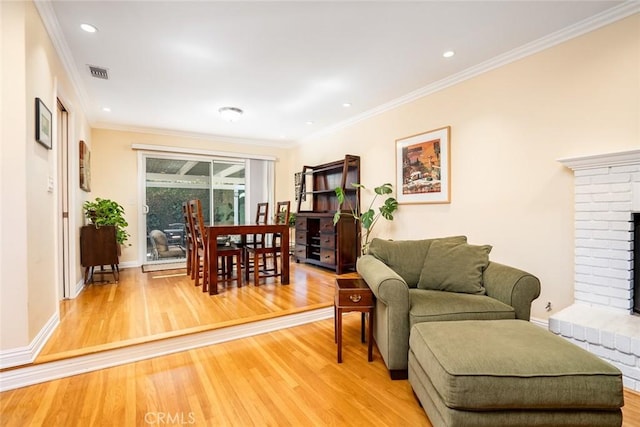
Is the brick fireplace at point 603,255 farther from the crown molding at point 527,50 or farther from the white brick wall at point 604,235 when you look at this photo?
the crown molding at point 527,50

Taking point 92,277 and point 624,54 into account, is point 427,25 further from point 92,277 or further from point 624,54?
point 92,277

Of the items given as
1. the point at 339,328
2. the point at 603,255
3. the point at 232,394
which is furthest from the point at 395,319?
the point at 603,255

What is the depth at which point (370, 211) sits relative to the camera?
164 inches

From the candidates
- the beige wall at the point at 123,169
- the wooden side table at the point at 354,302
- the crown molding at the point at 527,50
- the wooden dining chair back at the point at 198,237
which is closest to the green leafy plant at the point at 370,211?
the crown molding at the point at 527,50

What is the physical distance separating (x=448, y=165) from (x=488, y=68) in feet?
3.35

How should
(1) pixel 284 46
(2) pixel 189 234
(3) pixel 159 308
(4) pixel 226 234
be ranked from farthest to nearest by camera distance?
(2) pixel 189 234 < (4) pixel 226 234 < (3) pixel 159 308 < (1) pixel 284 46

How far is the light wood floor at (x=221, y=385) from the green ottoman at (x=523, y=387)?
366 mm

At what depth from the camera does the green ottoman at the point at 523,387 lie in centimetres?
119

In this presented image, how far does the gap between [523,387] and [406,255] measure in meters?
1.28

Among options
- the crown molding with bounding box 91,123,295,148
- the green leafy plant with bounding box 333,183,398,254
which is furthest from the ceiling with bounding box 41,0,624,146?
the green leafy plant with bounding box 333,183,398,254

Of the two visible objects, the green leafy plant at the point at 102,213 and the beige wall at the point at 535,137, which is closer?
the beige wall at the point at 535,137

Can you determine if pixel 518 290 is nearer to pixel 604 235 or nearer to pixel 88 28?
pixel 604 235

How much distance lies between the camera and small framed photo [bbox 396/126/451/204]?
136 inches

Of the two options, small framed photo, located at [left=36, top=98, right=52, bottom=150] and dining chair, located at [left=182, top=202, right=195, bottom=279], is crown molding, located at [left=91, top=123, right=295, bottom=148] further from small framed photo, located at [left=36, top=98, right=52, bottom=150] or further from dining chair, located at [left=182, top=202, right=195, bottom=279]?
small framed photo, located at [left=36, top=98, right=52, bottom=150]
